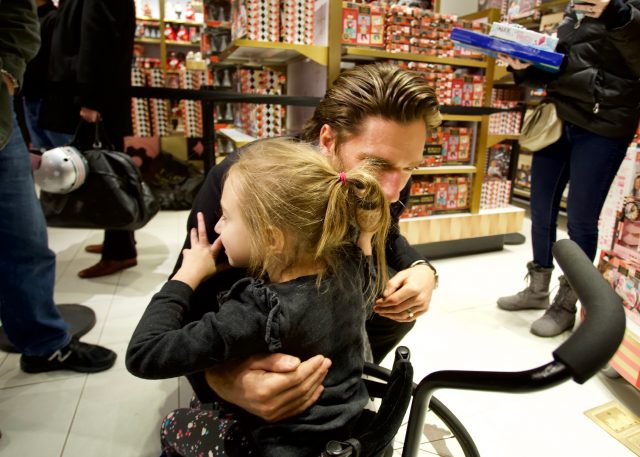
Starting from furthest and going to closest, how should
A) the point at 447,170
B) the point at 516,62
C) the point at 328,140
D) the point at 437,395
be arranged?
1. the point at 447,170
2. the point at 516,62
3. the point at 437,395
4. the point at 328,140

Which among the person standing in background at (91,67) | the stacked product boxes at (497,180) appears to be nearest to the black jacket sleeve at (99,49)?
the person standing in background at (91,67)

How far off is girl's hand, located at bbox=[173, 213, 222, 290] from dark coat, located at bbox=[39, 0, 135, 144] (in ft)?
4.52

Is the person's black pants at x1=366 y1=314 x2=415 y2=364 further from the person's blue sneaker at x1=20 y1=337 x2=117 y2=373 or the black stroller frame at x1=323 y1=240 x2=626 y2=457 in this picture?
the person's blue sneaker at x1=20 y1=337 x2=117 y2=373

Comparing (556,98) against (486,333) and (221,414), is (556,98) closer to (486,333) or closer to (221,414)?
(486,333)

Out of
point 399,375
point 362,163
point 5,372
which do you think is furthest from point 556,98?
point 5,372

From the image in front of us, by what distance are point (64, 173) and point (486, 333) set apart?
1.90 meters

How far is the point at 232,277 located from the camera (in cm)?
101

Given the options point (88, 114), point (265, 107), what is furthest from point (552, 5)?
point (88, 114)

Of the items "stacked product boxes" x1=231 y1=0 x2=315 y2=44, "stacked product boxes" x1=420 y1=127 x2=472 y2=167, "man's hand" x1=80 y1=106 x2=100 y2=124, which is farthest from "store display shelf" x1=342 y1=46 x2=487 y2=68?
"man's hand" x1=80 y1=106 x2=100 y2=124

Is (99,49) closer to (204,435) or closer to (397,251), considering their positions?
(397,251)

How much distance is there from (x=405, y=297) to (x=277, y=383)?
0.41 metres

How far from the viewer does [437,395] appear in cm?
158

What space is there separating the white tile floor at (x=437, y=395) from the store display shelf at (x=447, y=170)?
37.2 inches

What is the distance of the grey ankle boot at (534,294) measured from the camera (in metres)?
2.23
